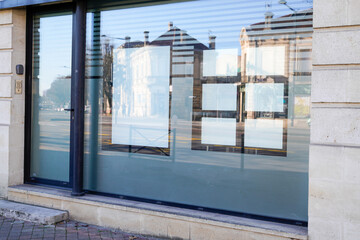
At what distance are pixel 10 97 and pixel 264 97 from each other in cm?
423

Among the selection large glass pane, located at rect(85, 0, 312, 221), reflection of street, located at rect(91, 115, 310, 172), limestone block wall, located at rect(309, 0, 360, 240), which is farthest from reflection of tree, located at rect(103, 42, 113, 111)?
limestone block wall, located at rect(309, 0, 360, 240)

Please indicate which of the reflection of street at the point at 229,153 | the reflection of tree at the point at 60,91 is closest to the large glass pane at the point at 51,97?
the reflection of tree at the point at 60,91

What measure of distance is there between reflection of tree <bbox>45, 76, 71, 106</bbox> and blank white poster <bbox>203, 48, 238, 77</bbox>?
248 cm

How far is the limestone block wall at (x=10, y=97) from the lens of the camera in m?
6.44

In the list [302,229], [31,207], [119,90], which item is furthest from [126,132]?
[302,229]

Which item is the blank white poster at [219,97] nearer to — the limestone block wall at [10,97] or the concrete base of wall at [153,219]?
the concrete base of wall at [153,219]

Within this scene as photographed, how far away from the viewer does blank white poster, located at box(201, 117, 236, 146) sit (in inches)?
200

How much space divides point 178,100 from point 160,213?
1.59m

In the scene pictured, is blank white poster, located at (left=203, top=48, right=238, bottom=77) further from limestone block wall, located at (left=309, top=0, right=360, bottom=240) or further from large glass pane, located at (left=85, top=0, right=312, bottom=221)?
limestone block wall, located at (left=309, top=0, right=360, bottom=240)

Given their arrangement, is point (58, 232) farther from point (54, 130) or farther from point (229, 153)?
point (229, 153)

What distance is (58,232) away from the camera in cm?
530

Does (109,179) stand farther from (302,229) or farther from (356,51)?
(356,51)

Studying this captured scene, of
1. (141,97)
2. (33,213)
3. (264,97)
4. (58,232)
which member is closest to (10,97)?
(33,213)

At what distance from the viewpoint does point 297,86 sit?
469 cm
